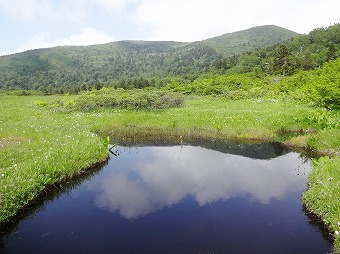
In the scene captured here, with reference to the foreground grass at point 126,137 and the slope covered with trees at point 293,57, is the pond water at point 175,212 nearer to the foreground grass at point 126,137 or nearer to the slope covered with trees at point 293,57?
the foreground grass at point 126,137

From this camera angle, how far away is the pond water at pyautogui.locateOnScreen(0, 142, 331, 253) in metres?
9.17

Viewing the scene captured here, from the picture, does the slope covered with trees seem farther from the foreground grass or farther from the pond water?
the pond water

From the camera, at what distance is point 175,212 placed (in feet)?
37.0

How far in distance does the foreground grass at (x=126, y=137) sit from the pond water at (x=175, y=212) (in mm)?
780

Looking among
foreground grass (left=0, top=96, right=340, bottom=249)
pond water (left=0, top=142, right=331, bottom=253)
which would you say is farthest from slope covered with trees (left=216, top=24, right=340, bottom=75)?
pond water (left=0, top=142, right=331, bottom=253)

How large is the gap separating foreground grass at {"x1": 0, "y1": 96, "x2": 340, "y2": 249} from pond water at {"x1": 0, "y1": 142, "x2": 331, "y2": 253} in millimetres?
780

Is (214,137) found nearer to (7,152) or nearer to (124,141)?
(124,141)

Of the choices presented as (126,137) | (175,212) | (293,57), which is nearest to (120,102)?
(126,137)

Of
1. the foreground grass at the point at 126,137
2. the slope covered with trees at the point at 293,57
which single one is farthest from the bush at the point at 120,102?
the slope covered with trees at the point at 293,57

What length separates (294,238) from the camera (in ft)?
31.4

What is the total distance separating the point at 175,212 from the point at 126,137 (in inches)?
497

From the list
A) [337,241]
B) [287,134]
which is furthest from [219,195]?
[287,134]

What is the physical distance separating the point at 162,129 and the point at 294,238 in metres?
15.9

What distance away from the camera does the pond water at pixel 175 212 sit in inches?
361
